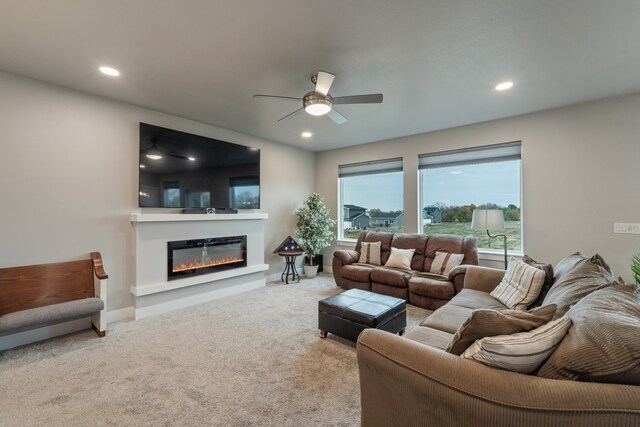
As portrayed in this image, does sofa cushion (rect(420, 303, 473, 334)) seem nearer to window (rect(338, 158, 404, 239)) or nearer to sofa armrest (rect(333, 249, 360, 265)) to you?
sofa armrest (rect(333, 249, 360, 265))

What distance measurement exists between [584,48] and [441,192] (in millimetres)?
2693

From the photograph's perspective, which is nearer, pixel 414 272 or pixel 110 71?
pixel 110 71

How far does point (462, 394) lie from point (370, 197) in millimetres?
4838

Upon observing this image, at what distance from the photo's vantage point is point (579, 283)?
1.78 m

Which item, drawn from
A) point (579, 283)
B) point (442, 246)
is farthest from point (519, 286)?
point (442, 246)

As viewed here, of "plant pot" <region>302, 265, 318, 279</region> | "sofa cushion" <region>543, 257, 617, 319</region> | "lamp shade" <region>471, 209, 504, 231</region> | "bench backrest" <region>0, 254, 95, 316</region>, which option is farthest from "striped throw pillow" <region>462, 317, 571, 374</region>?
"plant pot" <region>302, 265, 318, 279</region>

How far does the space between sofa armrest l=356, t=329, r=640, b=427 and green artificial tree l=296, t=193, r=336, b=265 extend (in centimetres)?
Answer: 400

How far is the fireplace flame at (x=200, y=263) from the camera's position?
3.91 metres

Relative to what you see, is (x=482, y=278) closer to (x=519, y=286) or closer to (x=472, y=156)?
(x=519, y=286)

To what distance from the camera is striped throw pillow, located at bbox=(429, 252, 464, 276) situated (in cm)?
399

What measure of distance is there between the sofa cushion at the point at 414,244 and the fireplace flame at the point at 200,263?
2.69 metres

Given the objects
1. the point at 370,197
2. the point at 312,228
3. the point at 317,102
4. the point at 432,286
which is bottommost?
the point at 432,286

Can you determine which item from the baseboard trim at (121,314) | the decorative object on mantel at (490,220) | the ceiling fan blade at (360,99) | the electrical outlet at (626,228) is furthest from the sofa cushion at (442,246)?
the baseboard trim at (121,314)

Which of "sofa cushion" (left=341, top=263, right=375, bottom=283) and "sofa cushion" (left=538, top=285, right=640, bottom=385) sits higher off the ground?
"sofa cushion" (left=538, top=285, right=640, bottom=385)
